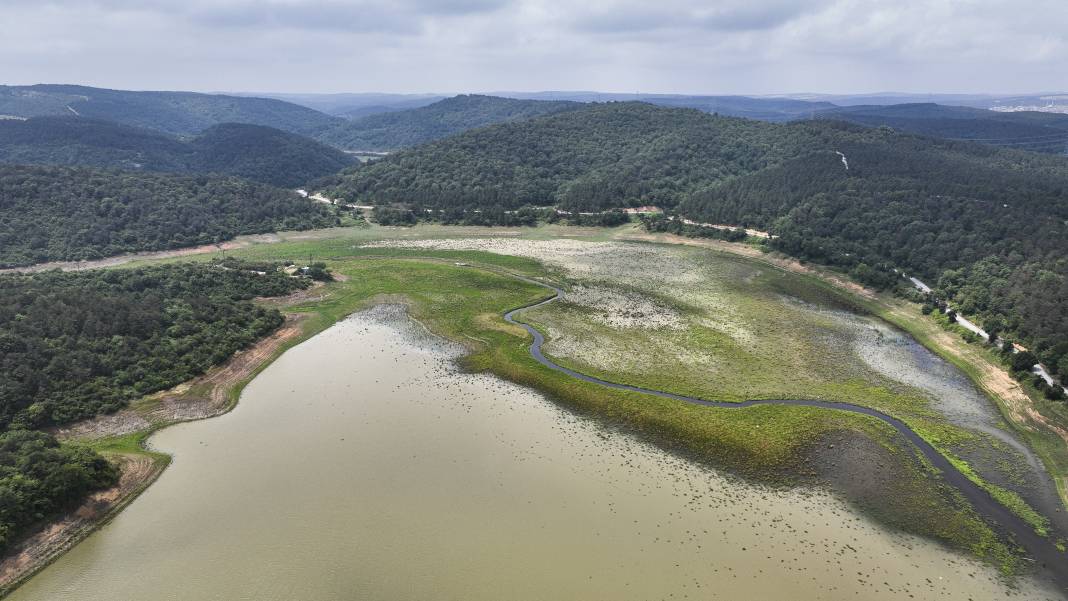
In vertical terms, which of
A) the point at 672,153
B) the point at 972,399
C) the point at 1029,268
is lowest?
the point at 972,399

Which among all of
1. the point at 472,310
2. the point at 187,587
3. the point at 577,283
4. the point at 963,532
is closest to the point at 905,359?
the point at 963,532

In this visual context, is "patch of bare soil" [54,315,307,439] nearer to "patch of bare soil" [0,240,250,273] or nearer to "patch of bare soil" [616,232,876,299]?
"patch of bare soil" [0,240,250,273]

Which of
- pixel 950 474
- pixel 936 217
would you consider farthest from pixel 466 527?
pixel 936 217

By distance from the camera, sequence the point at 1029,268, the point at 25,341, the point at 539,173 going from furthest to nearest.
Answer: the point at 539,173 → the point at 1029,268 → the point at 25,341

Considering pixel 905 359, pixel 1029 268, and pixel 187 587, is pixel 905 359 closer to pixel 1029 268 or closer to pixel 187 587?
pixel 1029 268

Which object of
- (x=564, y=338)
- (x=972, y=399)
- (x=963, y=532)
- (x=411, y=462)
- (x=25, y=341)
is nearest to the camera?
(x=963, y=532)

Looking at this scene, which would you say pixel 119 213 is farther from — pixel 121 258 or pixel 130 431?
pixel 130 431

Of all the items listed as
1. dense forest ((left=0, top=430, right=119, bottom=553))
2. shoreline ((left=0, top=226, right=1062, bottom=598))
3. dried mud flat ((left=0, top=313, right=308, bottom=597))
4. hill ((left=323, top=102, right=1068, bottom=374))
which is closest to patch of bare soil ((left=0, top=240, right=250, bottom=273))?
shoreline ((left=0, top=226, right=1062, bottom=598))
